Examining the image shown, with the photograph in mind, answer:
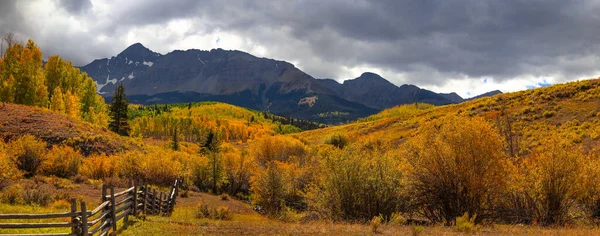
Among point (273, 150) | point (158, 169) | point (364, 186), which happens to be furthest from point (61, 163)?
point (273, 150)

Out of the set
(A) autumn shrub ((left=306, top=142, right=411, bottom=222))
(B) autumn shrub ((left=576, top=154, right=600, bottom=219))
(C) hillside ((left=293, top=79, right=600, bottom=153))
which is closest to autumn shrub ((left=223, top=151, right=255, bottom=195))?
(C) hillside ((left=293, top=79, right=600, bottom=153))

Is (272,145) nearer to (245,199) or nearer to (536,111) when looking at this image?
(245,199)

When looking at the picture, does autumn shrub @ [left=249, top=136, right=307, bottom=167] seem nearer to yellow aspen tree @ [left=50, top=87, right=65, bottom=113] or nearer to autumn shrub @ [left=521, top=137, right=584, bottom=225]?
yellow aspen tree @ [left=50, top=87, right=65, bottom=113]

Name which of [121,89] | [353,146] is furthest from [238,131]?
[353,146]

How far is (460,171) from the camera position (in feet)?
64.7

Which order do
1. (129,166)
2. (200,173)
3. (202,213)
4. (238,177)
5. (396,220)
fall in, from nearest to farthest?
1. (396,220)
2. (202,213)
3. (129,166)
4. (200,173)
5. (238,177)

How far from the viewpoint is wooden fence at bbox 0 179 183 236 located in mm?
11750

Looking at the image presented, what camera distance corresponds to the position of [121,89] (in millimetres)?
71750

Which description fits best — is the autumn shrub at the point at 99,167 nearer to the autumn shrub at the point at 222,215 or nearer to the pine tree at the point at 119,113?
the autumn shrub at the point at 222,215

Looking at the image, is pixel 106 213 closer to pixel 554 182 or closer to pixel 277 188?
pixel 554 182

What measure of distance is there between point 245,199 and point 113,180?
53.6ft

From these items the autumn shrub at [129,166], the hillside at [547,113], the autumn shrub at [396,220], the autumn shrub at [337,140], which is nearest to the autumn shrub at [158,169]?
the autumn shrub at [129,166]

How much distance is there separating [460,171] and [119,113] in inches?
2601

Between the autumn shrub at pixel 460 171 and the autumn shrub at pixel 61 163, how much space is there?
31546mm
